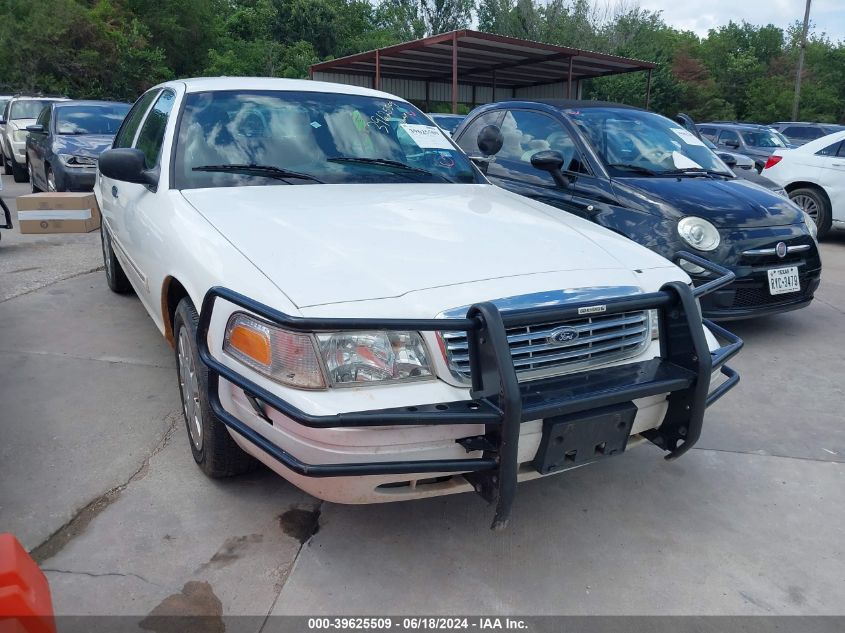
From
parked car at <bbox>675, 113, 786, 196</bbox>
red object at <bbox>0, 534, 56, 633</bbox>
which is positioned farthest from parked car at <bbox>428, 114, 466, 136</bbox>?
red object at <bbox>0, 534, 56, 633</bbox>

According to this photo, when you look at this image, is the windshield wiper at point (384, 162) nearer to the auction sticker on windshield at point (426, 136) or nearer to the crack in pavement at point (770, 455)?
the auction sticker on windshield at point (426, 136)

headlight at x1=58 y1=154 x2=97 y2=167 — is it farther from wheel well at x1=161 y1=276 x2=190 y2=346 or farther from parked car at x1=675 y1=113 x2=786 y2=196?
parked car at x1=675 y1=113 x2=786 y2=196

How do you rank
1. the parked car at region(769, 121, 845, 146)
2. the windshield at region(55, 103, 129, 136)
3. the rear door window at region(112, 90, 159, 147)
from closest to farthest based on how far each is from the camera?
1. the rear door window at region(112, 90, 159, 147)
2. the windshield at region(55, 103, 129, 136)
3. the parked car at region(769, 121, 845, 146)

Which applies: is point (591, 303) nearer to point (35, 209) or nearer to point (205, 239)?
point (205, 239)

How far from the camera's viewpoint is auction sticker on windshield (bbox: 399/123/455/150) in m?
3.82

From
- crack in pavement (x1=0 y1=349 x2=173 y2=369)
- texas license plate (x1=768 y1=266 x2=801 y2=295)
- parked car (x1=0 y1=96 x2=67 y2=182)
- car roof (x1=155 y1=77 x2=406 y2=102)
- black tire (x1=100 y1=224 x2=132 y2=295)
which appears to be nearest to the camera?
car roof (x1=155 y1=77 x2=406 y2=102)

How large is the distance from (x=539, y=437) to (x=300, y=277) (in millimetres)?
911

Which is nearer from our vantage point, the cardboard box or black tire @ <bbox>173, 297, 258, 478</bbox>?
black tire @ <bbox>173, 297, 258, 478</bbox>

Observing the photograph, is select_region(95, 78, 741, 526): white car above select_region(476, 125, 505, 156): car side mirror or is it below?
below

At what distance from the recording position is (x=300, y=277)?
7.37 feet

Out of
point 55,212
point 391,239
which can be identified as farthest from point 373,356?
point 55,212

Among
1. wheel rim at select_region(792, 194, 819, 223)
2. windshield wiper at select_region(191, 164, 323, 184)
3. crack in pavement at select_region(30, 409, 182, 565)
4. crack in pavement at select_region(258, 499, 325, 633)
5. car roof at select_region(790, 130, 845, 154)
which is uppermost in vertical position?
car roof at select_region(790, 130, 845, 154)

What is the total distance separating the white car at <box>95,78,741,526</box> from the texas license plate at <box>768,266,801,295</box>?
212 cm

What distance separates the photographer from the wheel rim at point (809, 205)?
28.1 feet
